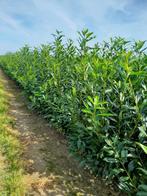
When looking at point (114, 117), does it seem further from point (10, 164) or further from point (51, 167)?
point (10, 164)

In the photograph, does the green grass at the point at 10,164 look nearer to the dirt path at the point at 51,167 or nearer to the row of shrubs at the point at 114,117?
→ the dirt path at the point at 51,167

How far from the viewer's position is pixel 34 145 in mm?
5984

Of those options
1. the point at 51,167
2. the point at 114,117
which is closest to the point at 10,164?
the point at 51,167

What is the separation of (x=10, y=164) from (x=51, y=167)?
0.75 metres

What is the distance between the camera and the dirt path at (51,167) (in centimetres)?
434

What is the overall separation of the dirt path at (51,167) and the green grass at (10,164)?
0.16m

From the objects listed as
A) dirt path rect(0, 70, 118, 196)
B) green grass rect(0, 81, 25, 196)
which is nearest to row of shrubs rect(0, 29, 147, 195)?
dirt path rect(0, 70, 118, 196)

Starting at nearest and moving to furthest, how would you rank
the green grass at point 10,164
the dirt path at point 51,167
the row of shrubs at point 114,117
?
the row of shrubs at point 114,117 → the green grass at point 10,164 → the dirt path at point 51,167

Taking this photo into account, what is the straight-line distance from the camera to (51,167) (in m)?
5.00

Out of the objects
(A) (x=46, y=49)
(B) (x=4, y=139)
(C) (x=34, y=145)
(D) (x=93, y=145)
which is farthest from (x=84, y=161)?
(A) (x=46, y=49)

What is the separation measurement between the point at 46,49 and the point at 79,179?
597 centimetres

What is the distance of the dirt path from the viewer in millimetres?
4336

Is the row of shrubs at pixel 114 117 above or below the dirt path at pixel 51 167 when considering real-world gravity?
above

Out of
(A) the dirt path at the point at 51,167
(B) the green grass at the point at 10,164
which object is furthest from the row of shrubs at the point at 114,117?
(B) the green grass at the point at 10,164
